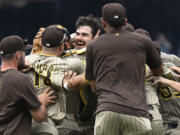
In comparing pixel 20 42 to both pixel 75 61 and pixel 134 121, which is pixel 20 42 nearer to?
pixel 75 61

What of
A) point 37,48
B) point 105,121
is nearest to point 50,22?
point 37,48

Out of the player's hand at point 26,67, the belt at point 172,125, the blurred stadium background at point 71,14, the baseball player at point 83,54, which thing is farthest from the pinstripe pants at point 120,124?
the blurred stadium background at point 71,14

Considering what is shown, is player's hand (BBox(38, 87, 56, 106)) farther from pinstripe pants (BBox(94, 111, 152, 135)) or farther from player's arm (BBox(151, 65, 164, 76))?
player's arm (BBox(151, 65, 164, 76))

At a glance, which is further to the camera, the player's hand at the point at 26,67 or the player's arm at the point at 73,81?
the player's hand at the point at 26,67

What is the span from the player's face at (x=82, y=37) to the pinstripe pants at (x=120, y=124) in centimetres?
182

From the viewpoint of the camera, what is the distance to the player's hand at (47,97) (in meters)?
5.18

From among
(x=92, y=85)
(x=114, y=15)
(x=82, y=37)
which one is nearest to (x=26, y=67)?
(x=92, y=85)

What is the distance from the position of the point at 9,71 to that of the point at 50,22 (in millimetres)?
7516

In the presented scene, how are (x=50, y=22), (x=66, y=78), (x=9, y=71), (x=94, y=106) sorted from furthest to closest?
(x=50, y=22) < (x=94, y=106) < (x=66, y=78) < (x=9, y=71)

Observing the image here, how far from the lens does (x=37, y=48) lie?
5.92m

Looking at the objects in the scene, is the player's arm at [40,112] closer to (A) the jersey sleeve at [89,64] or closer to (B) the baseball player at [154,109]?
(A) the jersey sleeve at [89,64]

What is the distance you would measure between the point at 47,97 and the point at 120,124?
1029 mm

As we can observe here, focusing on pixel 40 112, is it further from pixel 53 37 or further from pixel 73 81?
pixel 53 37

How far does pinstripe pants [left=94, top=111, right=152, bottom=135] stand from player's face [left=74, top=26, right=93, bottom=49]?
5.96 feet
